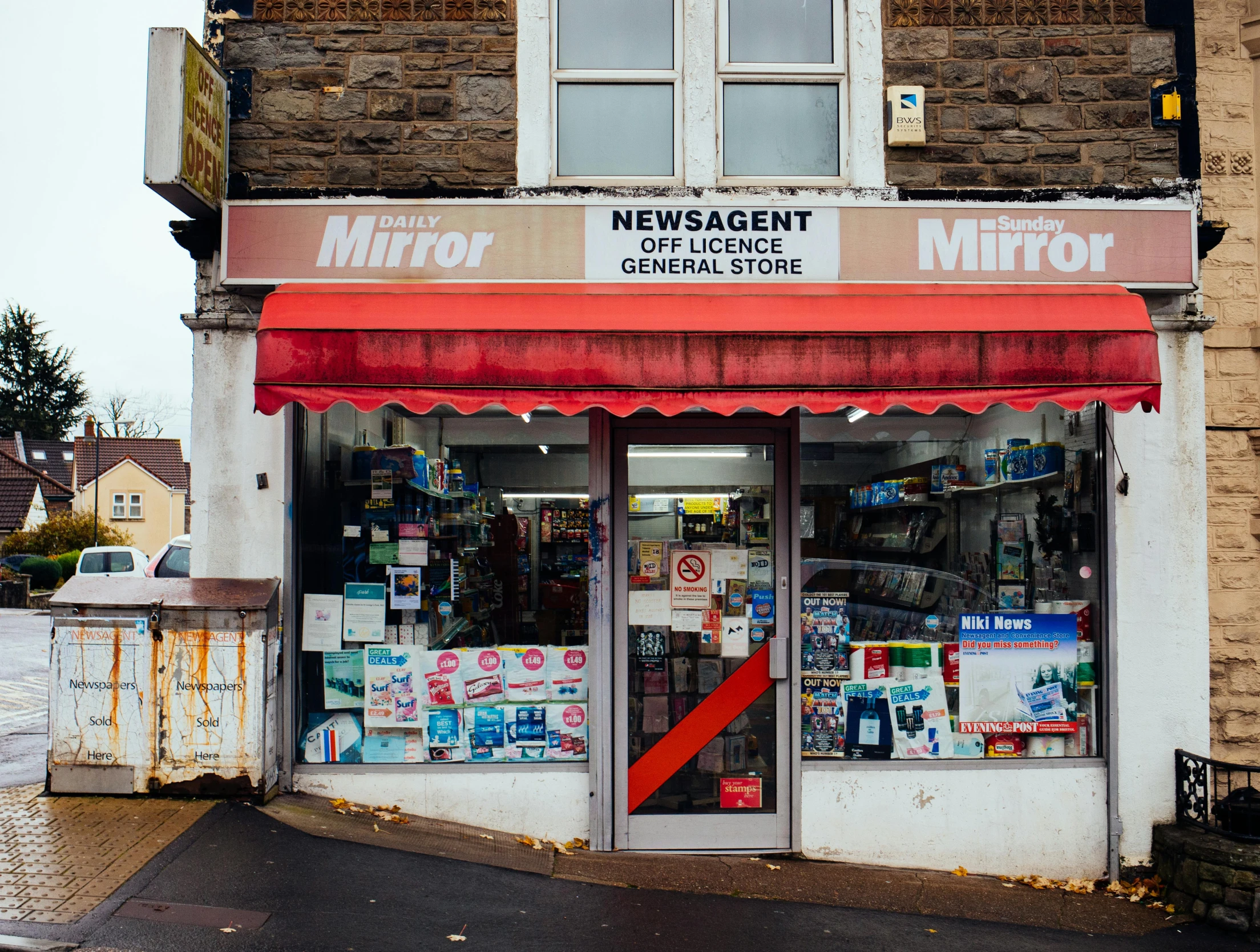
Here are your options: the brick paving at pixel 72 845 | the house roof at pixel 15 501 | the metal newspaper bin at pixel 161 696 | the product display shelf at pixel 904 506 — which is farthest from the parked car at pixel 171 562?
the house roof at pixel 15 501

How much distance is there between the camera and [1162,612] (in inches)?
218

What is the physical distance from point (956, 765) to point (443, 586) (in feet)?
10.6

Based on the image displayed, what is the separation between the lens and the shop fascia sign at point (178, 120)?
4.94 meters

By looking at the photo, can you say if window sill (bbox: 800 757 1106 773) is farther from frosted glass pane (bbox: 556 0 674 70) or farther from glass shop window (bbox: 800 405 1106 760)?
frosted glass pane (bbox: 556 0 674 70)

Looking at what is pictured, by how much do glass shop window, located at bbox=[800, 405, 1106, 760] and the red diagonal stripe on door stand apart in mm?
293

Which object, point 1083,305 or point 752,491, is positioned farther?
point 752,491

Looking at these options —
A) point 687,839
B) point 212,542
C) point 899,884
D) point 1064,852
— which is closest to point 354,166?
point 212,542

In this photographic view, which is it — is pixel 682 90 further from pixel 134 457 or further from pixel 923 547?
pixel 134 457

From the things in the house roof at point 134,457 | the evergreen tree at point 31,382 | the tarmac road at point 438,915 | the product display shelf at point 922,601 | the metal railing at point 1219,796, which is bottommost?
the tarmac road at point 438,915

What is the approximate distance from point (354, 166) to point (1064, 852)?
5.76 metres

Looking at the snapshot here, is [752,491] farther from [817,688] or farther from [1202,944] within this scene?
[1202,944]

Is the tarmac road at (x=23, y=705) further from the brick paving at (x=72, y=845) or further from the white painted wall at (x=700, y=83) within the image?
the white painted wall at (x=700, y=83)

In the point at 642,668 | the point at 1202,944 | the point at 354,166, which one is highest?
the point at 354,166

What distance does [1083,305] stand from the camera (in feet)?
16.7
